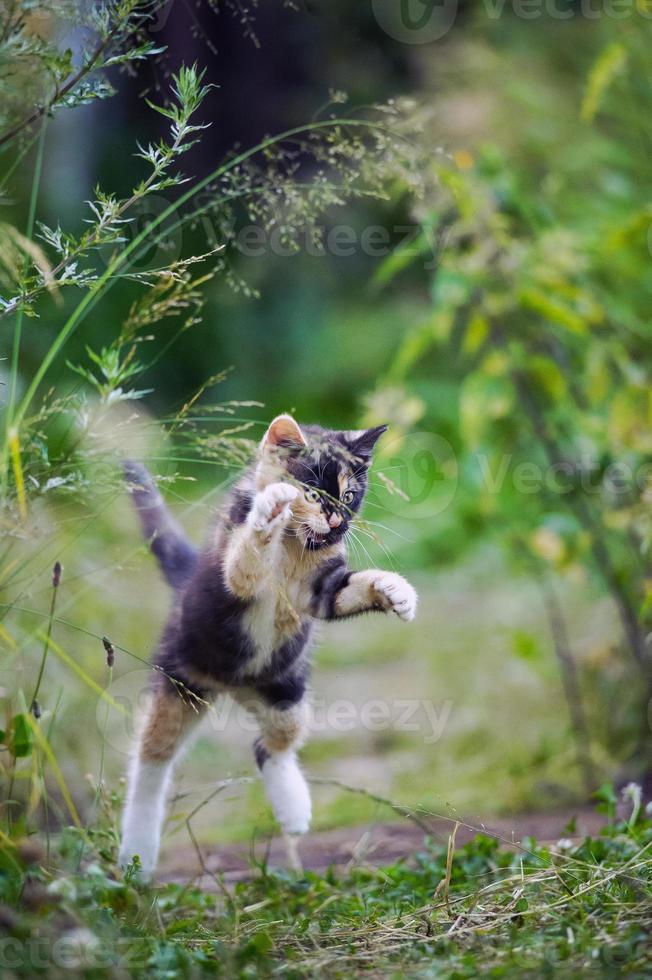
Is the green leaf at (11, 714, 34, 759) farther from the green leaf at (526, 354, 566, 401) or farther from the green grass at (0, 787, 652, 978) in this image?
the green leaf at (526, 354, 566, 401)

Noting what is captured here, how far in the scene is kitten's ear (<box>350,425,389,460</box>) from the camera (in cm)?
196

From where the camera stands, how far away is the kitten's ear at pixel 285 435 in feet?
5.84

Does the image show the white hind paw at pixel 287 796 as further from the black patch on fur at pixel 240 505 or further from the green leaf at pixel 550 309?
the green leaf at pixel 550 309

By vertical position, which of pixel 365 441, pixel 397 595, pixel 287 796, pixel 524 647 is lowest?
pixel 524 647

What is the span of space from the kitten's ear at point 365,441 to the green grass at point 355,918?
743 mm

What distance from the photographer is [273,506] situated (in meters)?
1.71

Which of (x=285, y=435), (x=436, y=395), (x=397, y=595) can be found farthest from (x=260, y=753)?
(x=436, y=395)

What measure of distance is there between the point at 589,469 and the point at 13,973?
6.88ft

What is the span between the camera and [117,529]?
3467mm

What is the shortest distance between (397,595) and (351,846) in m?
0.96

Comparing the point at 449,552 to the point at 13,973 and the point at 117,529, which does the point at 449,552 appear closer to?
the point at 117,529

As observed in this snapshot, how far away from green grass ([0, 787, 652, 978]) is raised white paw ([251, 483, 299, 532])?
1.86 ft

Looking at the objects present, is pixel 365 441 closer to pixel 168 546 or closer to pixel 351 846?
pixel 168 546

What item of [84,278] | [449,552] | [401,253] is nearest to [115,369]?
[84,278]
